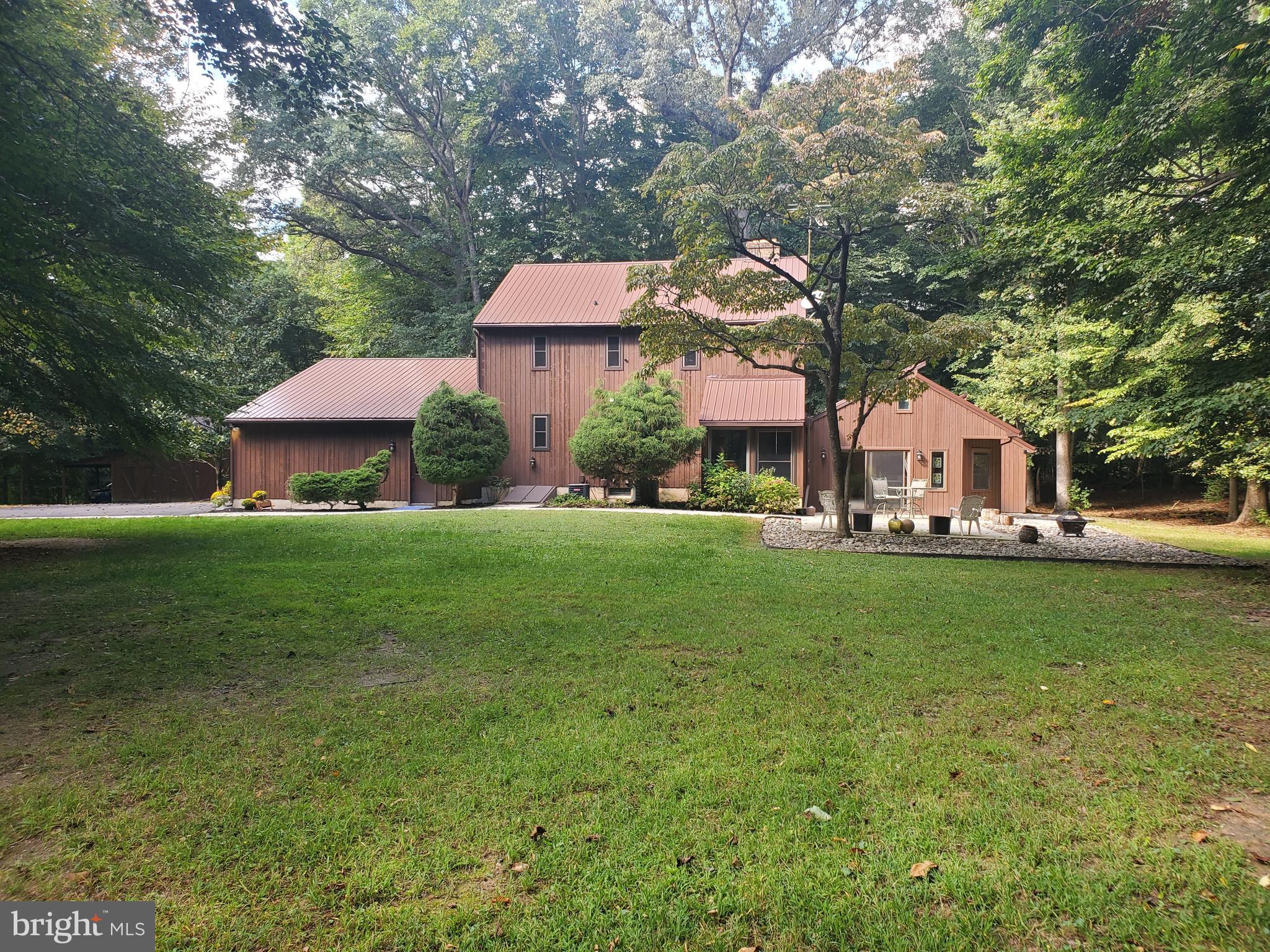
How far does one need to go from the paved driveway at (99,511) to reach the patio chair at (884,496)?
1832 centimetres

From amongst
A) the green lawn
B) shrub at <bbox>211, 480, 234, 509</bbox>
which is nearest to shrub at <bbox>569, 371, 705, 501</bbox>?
the green lawn

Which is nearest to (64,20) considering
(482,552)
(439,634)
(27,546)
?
(27,546)

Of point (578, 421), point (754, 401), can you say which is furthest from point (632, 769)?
point (578, 421)

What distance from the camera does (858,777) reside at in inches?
125

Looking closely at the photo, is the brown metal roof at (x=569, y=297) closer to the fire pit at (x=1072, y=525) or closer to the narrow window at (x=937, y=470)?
the narrow window at (x=937, y=470)

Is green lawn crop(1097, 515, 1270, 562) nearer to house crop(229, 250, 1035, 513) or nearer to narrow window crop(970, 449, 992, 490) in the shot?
narrow window crop(970, 449, 992, 490)

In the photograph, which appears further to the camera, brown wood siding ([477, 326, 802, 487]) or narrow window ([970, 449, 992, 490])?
brown wood siding ([477, 326, 802, 487])

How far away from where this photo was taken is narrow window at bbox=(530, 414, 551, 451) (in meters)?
21.7

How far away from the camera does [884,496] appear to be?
19.0m

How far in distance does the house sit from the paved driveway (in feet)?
7.29

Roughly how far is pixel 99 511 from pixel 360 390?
25.5 feet

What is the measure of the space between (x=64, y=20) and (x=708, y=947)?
1249 centimetres

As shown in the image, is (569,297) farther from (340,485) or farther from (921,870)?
(921,870)

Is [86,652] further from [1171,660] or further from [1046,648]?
[1171,660]
